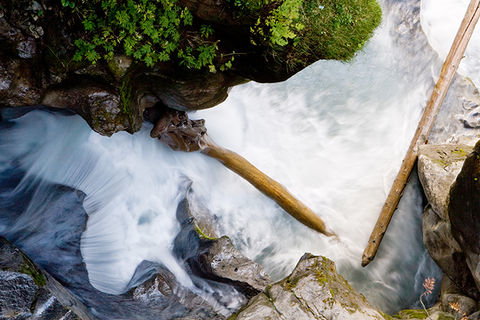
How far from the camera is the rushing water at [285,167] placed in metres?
5.65

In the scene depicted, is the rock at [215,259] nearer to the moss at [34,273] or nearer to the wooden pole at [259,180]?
the wooden pole at [259,180]

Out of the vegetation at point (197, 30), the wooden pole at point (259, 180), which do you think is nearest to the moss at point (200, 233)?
the wooden pole at point (259, 180)

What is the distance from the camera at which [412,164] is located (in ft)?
22.9

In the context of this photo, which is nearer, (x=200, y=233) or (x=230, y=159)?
(x=200, y=233)

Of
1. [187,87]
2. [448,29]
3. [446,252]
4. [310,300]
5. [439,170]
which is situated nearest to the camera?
[310,300]

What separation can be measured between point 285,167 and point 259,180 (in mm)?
737

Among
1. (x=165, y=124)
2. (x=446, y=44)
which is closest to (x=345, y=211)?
(x=165, y=124)

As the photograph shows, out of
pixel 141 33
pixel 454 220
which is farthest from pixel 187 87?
pixel 454 220

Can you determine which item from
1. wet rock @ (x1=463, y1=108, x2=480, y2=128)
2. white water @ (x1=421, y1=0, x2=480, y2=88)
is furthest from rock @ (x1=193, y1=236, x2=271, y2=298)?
white water @ (x1=421, y1=0, x2=480, y2=88)

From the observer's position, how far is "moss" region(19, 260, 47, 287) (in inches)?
181

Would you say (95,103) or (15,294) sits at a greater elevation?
(95,103)

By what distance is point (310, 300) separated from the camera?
457 centimetres

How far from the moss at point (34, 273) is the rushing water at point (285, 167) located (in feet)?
2.49

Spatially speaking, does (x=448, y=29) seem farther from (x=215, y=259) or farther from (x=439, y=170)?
(x=215, y=259)
